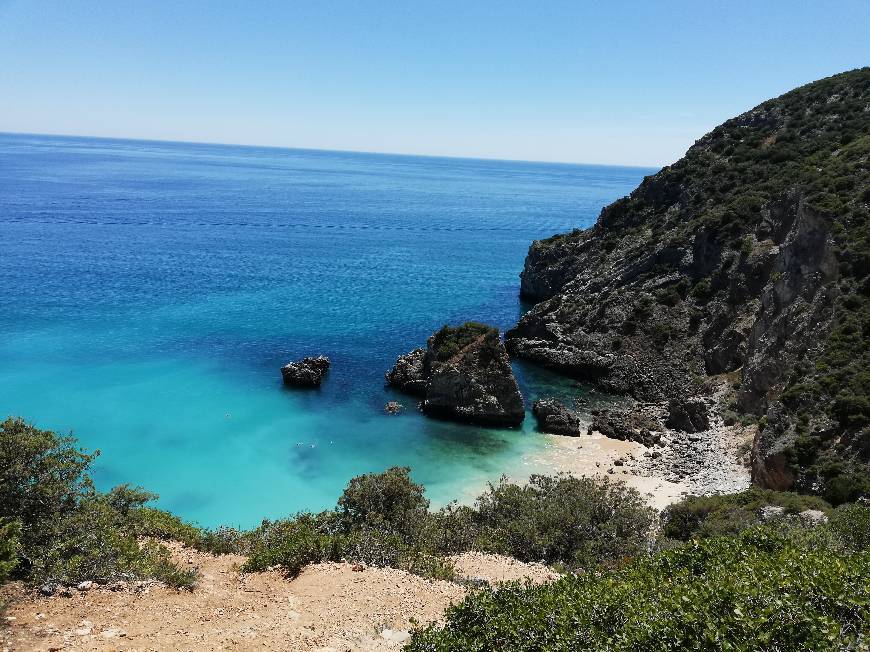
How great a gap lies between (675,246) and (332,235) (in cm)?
8189

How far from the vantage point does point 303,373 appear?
1983 inches

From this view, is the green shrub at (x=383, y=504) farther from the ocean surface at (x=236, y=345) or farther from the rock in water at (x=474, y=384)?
the rock in water at (x=474, y=384)

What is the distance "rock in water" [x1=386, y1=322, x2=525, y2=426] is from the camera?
46.4 m

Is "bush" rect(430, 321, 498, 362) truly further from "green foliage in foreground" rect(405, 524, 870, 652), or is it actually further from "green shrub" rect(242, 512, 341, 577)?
"green foliage in foreground" rect(405, 524, 870, 652)

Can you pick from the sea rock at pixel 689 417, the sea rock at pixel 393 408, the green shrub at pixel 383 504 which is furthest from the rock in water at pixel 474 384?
the green shrub at pixel 383 504

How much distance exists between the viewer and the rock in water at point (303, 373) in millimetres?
50344

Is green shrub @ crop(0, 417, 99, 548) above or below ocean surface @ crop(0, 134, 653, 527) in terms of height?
A: above

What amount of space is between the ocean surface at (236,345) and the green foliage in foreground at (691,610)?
2354cm

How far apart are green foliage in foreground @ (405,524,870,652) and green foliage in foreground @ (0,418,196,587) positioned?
8756 mm

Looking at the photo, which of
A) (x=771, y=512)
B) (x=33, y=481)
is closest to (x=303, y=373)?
(x=33, y=481)

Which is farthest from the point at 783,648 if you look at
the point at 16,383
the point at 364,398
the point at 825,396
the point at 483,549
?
the point at 16,383

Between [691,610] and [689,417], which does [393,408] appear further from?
[691,610]

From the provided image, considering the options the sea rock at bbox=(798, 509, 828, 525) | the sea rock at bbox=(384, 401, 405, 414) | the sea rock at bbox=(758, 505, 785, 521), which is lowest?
the sea rock at bbox=(384, 401, 405, 414)

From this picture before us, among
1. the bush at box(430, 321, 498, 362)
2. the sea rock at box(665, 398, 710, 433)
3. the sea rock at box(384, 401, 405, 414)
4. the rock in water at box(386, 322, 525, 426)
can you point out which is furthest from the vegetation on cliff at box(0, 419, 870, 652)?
the bush at box(430, 321, 498, 362)
